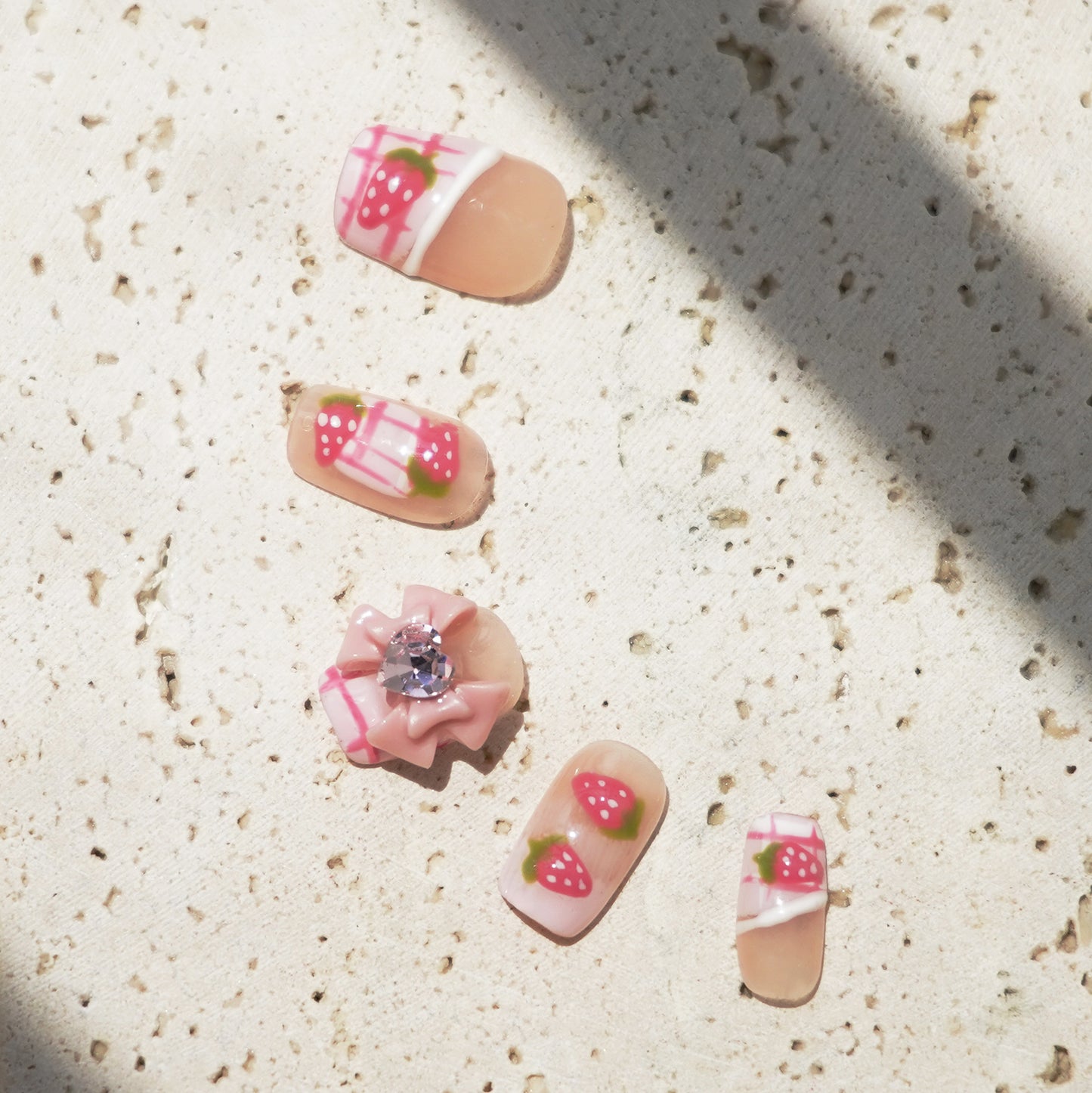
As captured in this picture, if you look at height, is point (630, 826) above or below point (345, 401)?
below

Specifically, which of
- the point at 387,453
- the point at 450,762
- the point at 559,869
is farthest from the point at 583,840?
the point at 387,453

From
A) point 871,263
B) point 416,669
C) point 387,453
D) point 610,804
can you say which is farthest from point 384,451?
point 871,263

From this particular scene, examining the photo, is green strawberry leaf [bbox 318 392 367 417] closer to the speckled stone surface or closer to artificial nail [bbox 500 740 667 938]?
the speckled stone surface

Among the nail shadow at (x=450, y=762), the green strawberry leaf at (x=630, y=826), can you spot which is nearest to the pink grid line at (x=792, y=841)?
the green strawberry leaf at (x=630, y=826)

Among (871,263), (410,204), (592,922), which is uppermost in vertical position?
(871,263)

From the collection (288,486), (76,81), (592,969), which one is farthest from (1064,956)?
(76,81)

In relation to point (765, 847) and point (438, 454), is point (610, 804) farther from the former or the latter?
point (438, 454)

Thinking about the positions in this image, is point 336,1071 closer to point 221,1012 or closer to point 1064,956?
point 221,1012
